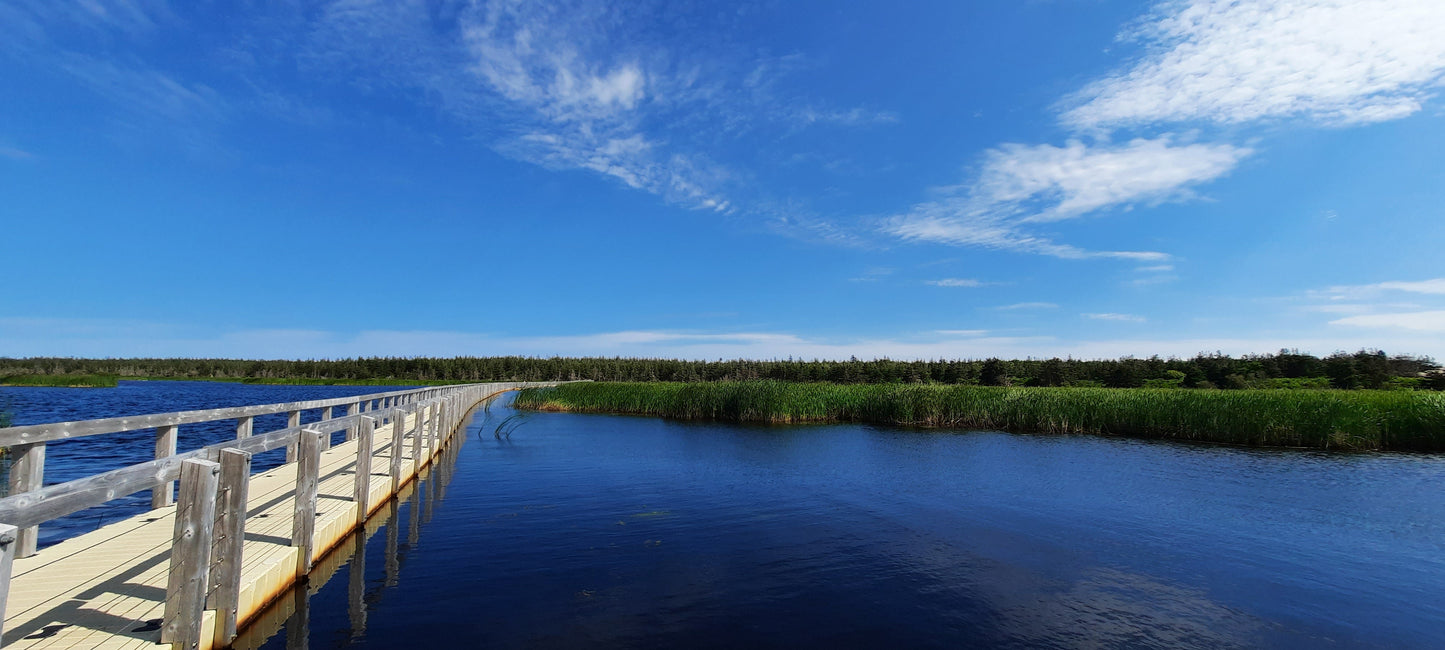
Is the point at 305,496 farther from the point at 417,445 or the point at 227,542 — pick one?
the point at 417,445

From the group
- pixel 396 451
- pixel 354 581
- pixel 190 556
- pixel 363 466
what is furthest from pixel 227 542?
pixel 396 451

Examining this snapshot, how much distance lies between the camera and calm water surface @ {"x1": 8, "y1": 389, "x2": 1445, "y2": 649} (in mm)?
6938

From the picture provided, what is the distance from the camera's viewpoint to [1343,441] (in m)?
23.3

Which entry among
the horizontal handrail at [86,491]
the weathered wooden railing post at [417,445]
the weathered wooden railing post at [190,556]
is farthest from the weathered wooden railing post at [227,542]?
the weathered wooden railing post at [417,445]

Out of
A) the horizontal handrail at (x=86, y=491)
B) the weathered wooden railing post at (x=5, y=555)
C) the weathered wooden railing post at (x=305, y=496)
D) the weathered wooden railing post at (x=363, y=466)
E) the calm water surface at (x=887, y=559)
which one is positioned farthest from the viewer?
the weathered wooden railing post at (x=363, y=466)

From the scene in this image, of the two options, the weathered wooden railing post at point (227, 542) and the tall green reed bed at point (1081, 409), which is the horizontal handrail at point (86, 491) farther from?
the tall green reed bed at point (1081, 409)

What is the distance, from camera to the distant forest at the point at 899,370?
2175 inches

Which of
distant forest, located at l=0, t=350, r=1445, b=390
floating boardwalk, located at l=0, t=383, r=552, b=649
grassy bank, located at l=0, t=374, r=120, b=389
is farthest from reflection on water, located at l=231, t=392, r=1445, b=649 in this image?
grassy bank, located at l=0, t=374, r=120, b=389

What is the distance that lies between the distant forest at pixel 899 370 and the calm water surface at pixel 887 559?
1338 inches

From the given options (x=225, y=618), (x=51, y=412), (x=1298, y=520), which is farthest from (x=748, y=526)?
(x=51, y=412)

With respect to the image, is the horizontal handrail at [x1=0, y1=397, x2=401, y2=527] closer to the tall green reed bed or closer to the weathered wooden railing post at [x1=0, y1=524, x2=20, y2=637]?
the weathered wooden railing post at [x1=0, y1=524, x2=20, y2=637]

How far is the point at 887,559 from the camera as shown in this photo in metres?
9.67

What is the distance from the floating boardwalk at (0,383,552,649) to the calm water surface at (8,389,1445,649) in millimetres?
610

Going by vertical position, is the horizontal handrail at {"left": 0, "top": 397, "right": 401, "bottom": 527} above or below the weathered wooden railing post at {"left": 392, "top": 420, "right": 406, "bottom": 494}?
above
